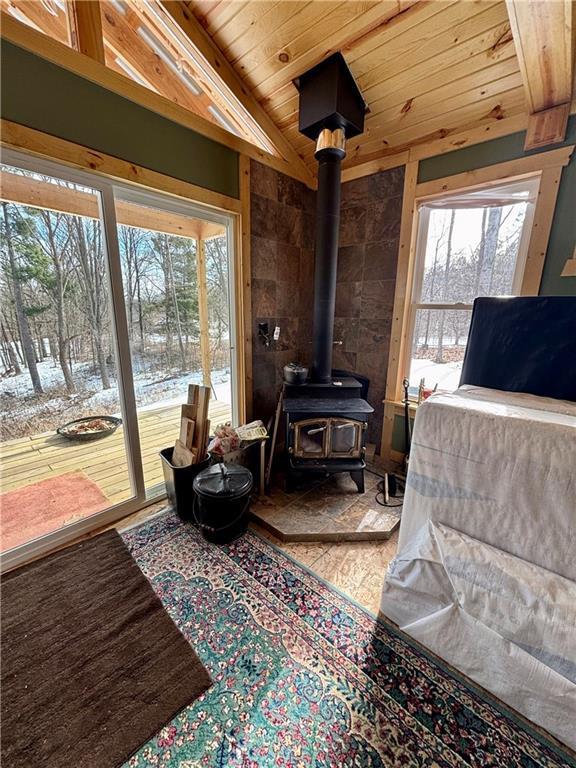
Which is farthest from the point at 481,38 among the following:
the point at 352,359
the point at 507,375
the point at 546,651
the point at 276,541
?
the point at 276,541

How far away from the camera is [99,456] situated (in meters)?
2.33

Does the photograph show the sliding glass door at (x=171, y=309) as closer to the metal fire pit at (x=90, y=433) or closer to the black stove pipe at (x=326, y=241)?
the metal fire pit at (x=90, y=433)

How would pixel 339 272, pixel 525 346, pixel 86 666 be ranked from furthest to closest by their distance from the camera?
pixel 339 272 < pixel 525 346 < pixel 86 666

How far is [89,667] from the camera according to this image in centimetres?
129

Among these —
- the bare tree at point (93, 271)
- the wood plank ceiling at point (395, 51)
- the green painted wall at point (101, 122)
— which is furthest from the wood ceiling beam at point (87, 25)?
the bare tree at point (93, 271)

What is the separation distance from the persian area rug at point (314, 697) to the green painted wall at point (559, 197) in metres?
2.18

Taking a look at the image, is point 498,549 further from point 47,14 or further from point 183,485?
point 47,14

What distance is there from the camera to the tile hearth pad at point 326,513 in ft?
6.57

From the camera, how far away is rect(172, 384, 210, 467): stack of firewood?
2207 mm

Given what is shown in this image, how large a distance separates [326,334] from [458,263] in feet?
3.70

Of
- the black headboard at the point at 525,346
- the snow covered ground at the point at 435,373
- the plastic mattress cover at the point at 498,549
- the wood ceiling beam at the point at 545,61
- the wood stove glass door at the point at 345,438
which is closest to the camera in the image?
the plastic mattress cover at the point at 498,549

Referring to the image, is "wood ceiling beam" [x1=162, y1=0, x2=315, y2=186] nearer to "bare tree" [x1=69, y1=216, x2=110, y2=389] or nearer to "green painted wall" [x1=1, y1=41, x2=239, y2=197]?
"green painted wall" [x1=1, y1=41, x2=239, y2=197]

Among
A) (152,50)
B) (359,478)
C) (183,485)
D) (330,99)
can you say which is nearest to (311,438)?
(359,478)

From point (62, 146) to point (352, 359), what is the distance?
2476 millimetres
